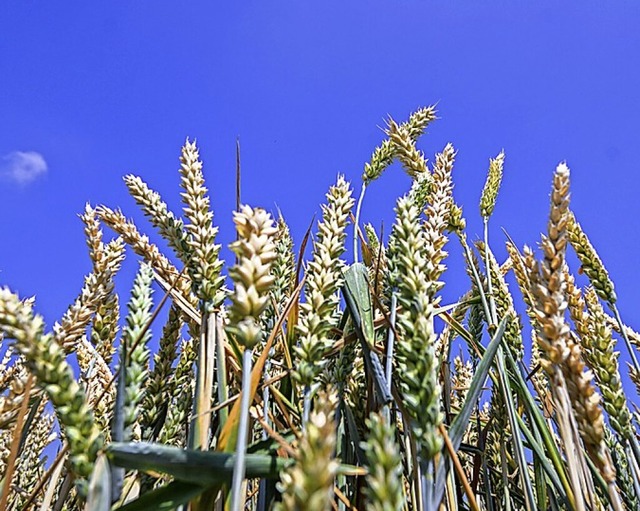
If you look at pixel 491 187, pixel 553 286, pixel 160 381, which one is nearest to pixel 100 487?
pixel 160 381

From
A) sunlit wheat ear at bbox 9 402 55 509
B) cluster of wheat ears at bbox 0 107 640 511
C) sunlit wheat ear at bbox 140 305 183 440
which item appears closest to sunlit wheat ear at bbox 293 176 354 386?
cluster of wheat ears at bbox 0 107 640 511

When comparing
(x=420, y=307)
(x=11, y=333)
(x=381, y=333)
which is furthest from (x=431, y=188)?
(x=11, y=333)

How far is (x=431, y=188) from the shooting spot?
58.7 inches

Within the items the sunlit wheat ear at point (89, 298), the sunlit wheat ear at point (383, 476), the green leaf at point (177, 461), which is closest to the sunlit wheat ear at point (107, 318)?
the sunlit wheat ear at point (89, 298)

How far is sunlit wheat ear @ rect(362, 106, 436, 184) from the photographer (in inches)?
75.9

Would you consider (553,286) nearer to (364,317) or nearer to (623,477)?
(364,317)

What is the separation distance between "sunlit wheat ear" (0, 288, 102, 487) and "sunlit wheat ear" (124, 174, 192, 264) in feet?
1.23

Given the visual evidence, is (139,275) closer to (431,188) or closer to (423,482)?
(423,482)

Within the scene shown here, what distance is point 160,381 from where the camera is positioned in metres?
1.08

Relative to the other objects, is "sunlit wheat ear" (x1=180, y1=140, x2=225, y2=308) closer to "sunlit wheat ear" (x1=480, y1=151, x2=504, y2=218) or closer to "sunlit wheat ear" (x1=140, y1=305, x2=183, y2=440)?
"sunlit wheat ear" (x1=140, y1=305, x2=183, y2=440)

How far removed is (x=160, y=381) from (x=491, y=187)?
131 centimetres

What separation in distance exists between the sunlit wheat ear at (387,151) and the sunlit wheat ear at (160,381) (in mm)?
985

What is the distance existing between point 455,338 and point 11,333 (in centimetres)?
141

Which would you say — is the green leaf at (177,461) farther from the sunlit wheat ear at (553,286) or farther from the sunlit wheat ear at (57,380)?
the sunlit wheat ear at (553,286)
